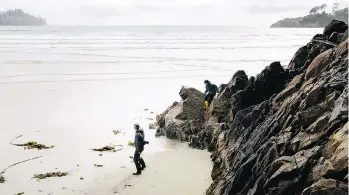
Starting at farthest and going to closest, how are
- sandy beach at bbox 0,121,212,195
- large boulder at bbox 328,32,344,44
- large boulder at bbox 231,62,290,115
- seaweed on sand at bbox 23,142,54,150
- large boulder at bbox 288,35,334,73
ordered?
seaweed on sand at bbox 23,142,54,150
large boulder at bbox 231,62,290,115
large boulder at bbox 288,35,334,73
large boulder at bbox 328,32,344,44
sandy beach at bbox 0,121,212,195

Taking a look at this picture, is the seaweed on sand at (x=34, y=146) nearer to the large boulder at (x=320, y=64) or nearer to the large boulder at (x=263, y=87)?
the large boulder at (x=263, y=87)

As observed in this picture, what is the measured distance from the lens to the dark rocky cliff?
902 cm

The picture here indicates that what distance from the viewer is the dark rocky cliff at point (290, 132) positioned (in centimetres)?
902

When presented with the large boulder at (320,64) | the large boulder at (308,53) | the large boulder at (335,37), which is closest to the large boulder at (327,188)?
the large boulder at (320,64)

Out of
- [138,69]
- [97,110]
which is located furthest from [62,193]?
[138,69]

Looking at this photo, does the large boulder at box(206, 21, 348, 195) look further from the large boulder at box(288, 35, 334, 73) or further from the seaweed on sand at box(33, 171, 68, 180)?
the seaweed on sand at box(33, 171, 68, 180)

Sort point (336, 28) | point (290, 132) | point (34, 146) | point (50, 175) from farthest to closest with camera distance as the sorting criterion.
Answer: point (34, 146) < point (336, 28) < point (50, 175) < point (290, 132)

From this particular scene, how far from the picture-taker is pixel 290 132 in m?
11.1

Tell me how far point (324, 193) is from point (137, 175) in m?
9.65

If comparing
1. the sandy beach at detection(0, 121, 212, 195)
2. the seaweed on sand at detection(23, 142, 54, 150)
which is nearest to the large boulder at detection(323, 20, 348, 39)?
the sandy beach at detection(0, 121, 212, 195)

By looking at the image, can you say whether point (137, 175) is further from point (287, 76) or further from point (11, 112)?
point (11, 112)

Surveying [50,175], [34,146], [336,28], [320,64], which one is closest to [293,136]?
[320,64]

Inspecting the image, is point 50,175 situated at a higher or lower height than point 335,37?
lower

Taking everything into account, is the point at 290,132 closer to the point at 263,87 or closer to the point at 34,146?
the point at 263,87
